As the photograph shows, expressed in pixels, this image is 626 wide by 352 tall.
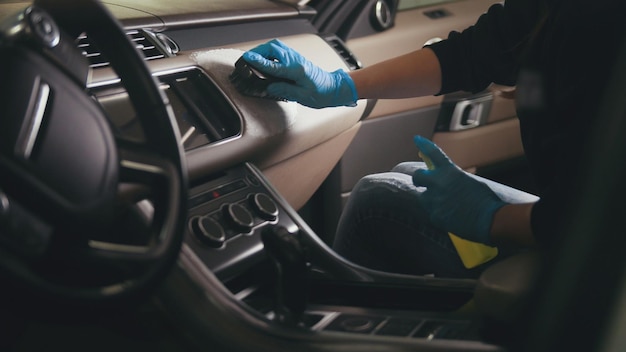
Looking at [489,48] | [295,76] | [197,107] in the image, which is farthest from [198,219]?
[489,48]

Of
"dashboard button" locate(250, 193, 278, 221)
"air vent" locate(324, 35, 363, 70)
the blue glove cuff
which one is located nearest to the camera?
"dashboard button" locate(250, 193, 278, 221)

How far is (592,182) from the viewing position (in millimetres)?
562

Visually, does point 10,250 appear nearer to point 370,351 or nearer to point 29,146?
point 29,146

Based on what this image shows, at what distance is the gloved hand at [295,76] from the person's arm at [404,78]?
0.07 meters

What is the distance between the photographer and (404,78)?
1429 mm

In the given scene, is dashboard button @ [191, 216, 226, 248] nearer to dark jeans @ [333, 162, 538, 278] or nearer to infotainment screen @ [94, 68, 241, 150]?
infotainment screen @ [94, 68, 241, 150]

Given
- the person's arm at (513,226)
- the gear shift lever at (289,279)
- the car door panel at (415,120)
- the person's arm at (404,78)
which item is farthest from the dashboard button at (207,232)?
the car door panel at (415,120)

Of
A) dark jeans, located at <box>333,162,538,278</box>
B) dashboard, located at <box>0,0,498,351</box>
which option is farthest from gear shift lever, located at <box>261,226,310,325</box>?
dark jeans, located at <box>333,162,538,278</box>

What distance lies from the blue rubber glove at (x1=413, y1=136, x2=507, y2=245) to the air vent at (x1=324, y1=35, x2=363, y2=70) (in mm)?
514

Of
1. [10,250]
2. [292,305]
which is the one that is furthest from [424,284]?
[10,250]

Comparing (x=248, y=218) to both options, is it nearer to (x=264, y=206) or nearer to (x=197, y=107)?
(x=264, y=206)

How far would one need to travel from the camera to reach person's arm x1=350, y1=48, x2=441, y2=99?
56.0 inches

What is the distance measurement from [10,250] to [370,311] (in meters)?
0.54

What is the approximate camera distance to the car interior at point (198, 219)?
2.00 ft
